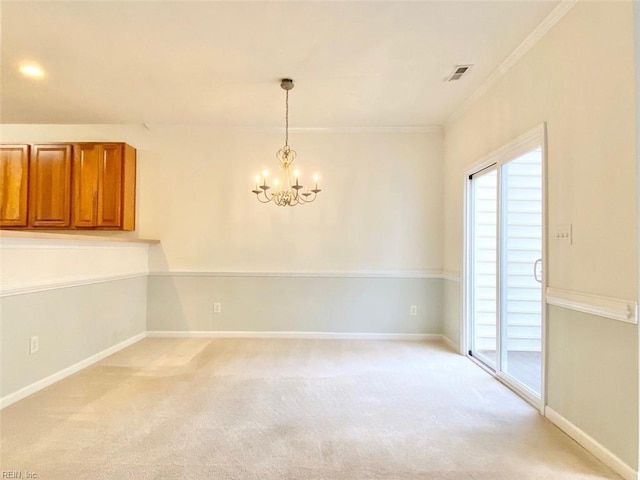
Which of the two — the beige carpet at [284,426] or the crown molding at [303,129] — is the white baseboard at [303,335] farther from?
the crown molding at [303,129]

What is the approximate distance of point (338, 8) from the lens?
226 cm

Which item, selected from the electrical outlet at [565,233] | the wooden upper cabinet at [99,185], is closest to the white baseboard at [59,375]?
the wooden upper cabinet at [99,185]

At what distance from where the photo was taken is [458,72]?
10.2 feet

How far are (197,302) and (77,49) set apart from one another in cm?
286

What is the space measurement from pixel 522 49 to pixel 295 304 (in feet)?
11.1

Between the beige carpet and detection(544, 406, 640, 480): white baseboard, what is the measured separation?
0.04 m

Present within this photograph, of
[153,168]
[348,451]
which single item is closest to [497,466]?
[348,451]

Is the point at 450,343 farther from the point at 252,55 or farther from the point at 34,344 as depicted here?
the point at 34,344

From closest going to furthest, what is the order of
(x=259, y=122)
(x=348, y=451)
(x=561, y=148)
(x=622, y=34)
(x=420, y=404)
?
(x=622, y=34), (x=348, y=451), (x=561, y=148), (x=420, y=404), (x=259, y=122)

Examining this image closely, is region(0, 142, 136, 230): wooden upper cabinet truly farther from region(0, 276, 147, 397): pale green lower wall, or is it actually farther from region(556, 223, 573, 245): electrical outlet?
region(556, 223, 573, 245): electrical outlet

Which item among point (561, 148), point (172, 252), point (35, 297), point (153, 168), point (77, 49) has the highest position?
point (77, 49)

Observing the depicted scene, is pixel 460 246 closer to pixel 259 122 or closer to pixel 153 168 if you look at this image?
pixel 259 122

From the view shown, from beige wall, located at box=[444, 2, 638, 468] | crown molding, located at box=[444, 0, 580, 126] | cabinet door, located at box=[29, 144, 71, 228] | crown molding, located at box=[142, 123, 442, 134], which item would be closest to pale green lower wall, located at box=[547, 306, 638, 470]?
beige wall, located at box=[444, 2, 638, 468]

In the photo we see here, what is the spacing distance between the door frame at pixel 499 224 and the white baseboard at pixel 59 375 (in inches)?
144
